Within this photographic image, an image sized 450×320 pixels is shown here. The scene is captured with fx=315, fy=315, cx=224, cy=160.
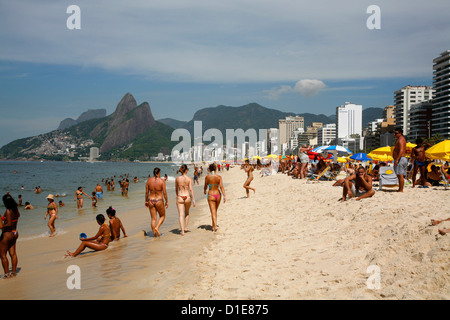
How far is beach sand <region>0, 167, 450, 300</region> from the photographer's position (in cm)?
359

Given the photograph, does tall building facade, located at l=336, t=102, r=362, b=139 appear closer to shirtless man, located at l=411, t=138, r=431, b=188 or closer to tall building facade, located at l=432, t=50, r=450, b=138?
tall building facade, located at l=432, t=50, r=450, b=138

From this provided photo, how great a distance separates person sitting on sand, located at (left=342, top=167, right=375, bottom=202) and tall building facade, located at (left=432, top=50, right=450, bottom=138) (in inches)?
3732

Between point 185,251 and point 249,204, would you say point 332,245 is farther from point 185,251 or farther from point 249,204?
point 249,204

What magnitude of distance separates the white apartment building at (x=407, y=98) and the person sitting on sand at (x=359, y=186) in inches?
4971

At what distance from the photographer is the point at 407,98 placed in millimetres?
120625

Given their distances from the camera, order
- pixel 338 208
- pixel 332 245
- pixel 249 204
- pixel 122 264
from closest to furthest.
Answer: pixel 332 245 < pixel 122 264 < pixel 338 208 < pixel 249 204

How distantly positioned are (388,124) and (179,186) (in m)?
136

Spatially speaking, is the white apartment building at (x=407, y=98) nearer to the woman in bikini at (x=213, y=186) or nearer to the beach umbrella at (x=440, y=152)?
the beach umbrella at (x=440, y=152)

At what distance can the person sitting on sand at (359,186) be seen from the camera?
26.8ft

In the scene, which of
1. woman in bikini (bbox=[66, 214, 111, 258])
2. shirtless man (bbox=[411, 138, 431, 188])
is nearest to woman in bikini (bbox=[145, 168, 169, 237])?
woman in bikini (bbox=[66, 214, 111, 258])

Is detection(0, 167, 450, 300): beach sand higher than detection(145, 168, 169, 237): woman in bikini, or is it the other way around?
detection(145, 168, 169, 237): woman in bikini

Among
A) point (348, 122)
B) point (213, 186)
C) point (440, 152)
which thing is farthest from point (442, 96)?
point (213, 186)
